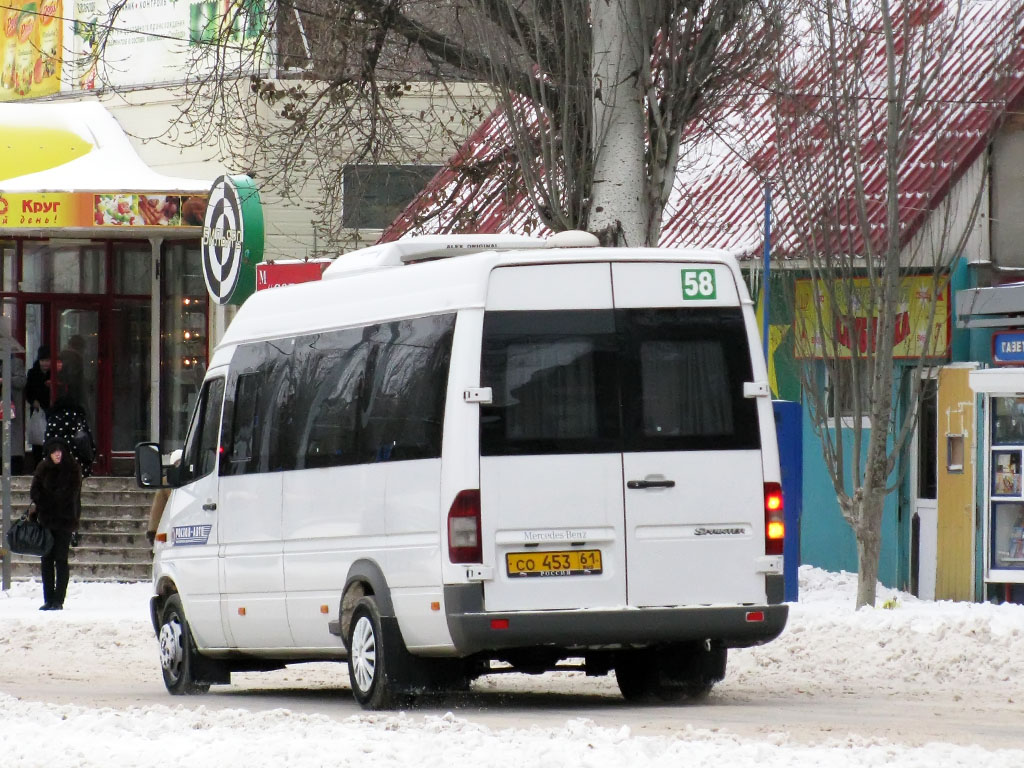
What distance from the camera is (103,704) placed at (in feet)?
36.8

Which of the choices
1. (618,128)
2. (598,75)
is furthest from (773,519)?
(598,75)

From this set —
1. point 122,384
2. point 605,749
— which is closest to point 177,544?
point 605,749

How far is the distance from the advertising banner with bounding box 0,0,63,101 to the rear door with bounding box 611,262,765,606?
68.0ft

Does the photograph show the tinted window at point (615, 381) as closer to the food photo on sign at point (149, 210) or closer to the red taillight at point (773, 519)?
the red taillight at point (773, 519)

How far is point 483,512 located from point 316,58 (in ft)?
33.6

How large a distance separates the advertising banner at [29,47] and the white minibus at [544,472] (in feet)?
65.0

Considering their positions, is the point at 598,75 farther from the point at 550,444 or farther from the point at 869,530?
the point at 550,444

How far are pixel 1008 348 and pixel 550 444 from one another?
9631mm

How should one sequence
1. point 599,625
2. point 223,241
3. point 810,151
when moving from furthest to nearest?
1. point 810,151
2. point 223,241
3. point 599,625

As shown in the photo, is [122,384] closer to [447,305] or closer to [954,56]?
[954,56]

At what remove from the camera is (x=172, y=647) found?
12.8 meters

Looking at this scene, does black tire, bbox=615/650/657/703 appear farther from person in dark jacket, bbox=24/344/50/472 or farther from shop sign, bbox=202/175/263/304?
person in dark jacket, bbox=24/344/50/472

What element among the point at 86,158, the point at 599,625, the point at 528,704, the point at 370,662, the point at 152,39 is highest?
the point at 152,39

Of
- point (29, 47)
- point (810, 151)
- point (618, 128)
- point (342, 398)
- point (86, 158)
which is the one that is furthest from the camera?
point (29, 47)
